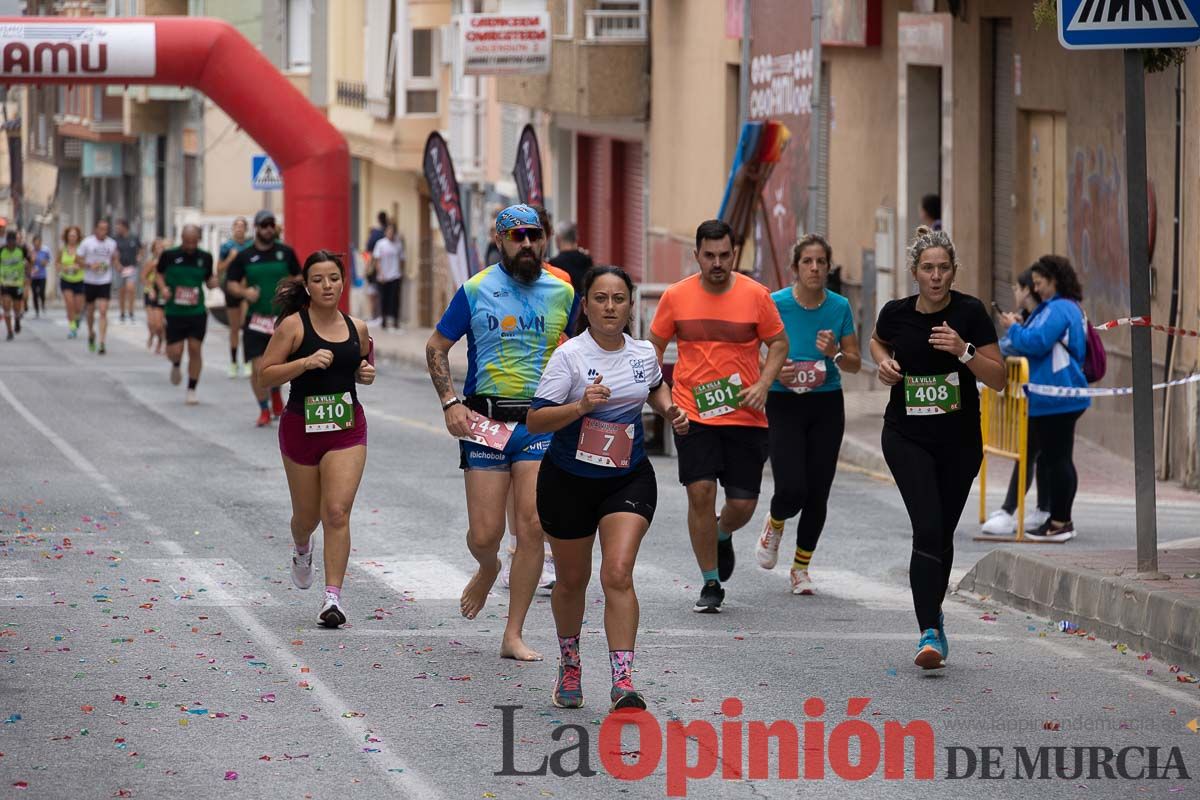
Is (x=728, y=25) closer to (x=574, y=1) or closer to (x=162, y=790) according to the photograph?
(x=574, y=1)

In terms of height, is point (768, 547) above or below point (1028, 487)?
below

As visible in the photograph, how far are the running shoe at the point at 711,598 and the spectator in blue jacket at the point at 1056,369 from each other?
332 centimetres

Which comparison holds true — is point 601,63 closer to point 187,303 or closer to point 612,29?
point 612,29

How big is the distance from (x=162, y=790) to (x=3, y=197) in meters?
81.1

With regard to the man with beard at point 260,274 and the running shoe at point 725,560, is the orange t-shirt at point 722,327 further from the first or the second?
the man with beard at point 260,274

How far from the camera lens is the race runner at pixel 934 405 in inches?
364

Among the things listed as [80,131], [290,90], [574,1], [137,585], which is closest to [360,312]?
[574,1]

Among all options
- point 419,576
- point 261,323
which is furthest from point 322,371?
point 261,323

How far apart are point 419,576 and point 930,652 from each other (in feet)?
11.9

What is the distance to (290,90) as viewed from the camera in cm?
2828

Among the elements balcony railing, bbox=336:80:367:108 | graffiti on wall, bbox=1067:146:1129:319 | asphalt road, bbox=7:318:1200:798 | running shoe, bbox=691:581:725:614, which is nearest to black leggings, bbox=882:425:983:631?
asphalt road, bbox=7:318:1200:798

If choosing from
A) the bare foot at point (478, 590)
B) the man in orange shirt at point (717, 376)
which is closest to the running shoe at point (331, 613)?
the bare foot at point (478, 590)

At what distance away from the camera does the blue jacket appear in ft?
44.1

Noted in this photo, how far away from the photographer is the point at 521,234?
9375 millimetres
